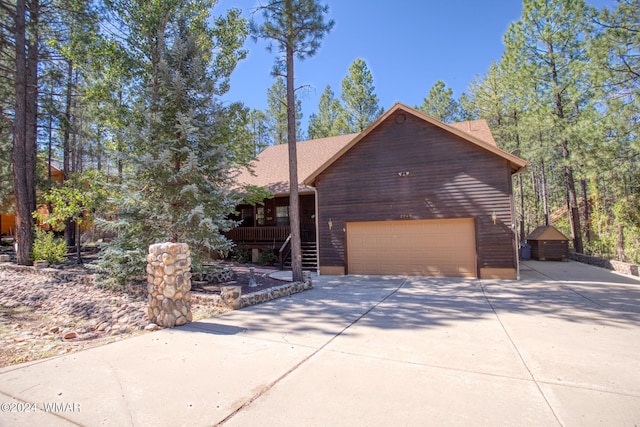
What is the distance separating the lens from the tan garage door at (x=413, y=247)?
10961 mm

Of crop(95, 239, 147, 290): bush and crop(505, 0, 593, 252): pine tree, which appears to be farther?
crop(505, 0, 593, 252): pine tree

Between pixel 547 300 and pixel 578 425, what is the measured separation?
18.1 ft

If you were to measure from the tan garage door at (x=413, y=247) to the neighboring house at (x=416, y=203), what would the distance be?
0.10 feet

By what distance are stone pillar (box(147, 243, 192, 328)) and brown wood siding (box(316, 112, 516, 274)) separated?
7507 millimetres

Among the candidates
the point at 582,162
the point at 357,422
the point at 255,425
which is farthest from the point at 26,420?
the point at 582,162

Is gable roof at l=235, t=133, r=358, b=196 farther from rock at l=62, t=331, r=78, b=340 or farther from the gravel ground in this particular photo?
rock at l=62, t=331, r=78, b=340

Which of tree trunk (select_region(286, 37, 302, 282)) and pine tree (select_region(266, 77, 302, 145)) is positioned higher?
pine tree (select_region(266, 77, 302, 145))

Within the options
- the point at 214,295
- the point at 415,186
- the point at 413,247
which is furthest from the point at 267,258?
the point at 214,295

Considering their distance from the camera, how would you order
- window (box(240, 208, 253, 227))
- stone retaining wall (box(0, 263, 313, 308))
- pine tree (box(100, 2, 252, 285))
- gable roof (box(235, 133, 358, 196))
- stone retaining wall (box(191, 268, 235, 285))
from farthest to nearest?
window (box(240, 208, 253, 227)), gable roof (box(235, 133, 358, 196)), stone retaining wall (box(191, 268, 235, 285)), pine tree (box(100, 2, 252, 285)), stone retaining wall (box(0, 263, 313, 308))

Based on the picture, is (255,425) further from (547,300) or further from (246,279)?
(246,279)

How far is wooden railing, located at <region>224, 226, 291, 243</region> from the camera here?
48.7 feet

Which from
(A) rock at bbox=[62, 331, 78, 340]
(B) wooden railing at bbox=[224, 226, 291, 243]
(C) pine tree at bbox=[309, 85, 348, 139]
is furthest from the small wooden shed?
(A) rock at bbox=[62, 331, 78, 340]

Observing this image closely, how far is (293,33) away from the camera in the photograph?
369 inches

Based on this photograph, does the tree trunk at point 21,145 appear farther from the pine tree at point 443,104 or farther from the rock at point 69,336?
the pine tree at point 443,104
